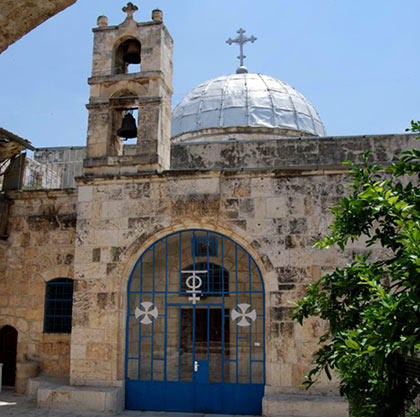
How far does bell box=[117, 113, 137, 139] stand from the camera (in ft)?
28.3

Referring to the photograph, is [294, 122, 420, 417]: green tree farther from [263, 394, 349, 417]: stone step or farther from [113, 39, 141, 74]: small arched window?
[113, 39, 141, 74]: small arched window

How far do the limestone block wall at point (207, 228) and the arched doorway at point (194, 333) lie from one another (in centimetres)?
29

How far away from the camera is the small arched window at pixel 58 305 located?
9.33 meters

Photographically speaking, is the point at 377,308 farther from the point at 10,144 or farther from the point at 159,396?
the point at 10,144

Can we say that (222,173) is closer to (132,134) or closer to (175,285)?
(132,134)

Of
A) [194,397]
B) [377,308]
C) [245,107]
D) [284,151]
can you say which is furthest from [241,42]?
[377,308]

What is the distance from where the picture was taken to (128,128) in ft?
28.2

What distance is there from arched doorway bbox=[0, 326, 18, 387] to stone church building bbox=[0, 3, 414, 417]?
0.02 metres

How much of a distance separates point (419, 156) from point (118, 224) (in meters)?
5.66

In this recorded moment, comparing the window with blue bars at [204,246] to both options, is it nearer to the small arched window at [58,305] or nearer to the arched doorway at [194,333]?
the arched doorway at [194,333]

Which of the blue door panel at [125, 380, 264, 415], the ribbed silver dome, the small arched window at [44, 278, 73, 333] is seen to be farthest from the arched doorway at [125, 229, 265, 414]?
the ribbed silver dome

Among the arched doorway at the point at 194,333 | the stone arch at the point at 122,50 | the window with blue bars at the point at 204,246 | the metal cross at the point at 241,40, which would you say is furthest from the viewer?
the metal cross at the point at 241,40

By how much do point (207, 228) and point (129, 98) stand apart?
108 inches

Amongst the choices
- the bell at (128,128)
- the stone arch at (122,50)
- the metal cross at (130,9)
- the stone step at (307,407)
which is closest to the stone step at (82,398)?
the stone step at (307,407)
